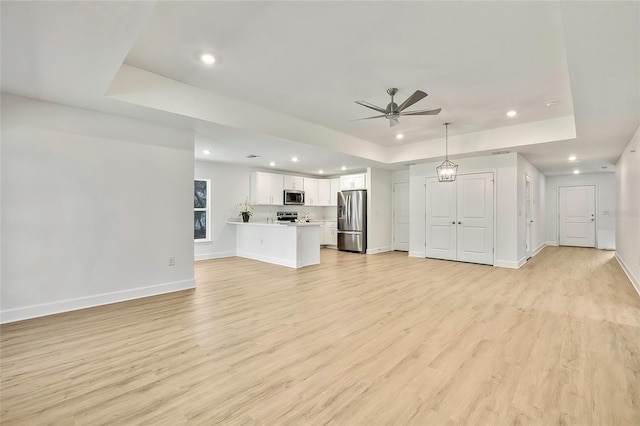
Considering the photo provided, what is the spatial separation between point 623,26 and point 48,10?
12.7 feet

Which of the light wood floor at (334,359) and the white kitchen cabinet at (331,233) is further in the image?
the white kitchen cabinet at (331,233)

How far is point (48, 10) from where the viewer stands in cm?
190

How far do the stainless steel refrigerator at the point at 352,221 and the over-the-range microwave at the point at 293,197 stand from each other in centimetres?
121

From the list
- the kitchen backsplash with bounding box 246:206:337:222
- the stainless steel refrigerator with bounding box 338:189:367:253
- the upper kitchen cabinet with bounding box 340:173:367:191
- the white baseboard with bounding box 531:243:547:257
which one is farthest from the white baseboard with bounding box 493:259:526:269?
the kitchen backsplash with bounding box 246:206:337:222

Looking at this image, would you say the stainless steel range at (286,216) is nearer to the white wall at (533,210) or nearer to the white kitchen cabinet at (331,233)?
the white kitchen cabinet at (331,233)

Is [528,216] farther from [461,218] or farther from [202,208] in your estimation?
[202,208]

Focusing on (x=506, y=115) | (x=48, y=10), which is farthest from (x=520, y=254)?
(x=48, y=10)

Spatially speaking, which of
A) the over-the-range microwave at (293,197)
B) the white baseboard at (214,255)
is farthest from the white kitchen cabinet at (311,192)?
the white baseboard at (214,255)

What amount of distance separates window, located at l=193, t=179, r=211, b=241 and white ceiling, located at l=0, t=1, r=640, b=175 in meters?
2.50

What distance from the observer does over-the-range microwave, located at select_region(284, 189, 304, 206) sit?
28.6ft

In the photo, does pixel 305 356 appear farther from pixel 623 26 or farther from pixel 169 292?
pixel 623 26

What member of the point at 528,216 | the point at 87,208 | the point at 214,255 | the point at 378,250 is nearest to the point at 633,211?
the point at 528,216

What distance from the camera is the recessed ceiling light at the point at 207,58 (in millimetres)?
3030

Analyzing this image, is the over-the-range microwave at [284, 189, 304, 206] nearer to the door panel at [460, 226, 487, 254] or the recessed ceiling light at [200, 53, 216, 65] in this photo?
the door panel at [460, 226, 487, 254]
